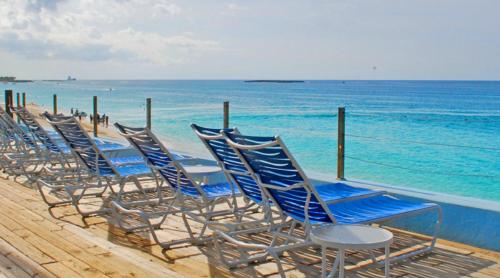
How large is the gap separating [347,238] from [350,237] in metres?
0.03

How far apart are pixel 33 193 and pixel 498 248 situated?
4.02m

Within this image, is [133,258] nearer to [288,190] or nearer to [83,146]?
[288,190]

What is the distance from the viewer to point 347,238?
2.54 meters

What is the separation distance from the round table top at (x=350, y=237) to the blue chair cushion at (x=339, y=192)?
0.97 m

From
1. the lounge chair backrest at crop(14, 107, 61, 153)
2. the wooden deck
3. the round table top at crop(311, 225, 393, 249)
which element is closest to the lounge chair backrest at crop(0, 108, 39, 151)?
the lounge chair backrest at crop(14, 107, 61, 153)

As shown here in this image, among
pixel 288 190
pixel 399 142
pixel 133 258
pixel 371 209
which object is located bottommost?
pixel 133 258

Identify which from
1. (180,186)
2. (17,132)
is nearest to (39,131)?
(17,132)

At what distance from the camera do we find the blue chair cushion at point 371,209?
3.35 metres

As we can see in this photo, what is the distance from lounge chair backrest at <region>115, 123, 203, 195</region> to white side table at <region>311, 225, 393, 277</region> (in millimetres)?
1461

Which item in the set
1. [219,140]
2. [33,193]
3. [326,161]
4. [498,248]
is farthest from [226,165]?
[326,161]

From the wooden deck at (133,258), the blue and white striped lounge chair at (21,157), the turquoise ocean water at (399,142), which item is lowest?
the turquoise ocean water at (399,142)

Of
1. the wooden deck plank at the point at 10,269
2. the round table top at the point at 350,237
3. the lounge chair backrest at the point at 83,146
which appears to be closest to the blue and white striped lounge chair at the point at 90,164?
the lounge chair backrest at the point at 83,146

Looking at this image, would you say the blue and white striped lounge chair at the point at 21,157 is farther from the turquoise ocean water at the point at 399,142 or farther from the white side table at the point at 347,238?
the white side table at the point at 347,238

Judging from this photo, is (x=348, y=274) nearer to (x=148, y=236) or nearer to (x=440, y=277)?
(x=440, y=277)
